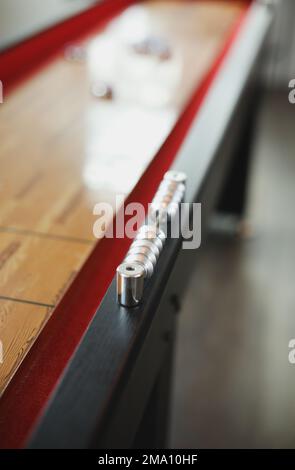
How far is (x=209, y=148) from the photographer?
5.33 feet

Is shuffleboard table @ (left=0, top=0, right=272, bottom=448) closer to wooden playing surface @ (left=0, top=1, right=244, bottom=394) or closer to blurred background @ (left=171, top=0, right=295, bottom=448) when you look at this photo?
wooden playing surface @ (left=0, top=1, right=244, bottom=394)

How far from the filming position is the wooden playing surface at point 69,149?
118 cm

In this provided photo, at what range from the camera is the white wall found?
2.60 meters

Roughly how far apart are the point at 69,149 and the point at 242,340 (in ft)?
4.40

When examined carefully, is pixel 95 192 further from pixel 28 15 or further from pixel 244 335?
pixel 28 15

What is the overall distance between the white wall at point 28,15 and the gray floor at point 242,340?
120 centimetres

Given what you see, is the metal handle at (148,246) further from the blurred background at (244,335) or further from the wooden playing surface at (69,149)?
the blurred background at (244,335)

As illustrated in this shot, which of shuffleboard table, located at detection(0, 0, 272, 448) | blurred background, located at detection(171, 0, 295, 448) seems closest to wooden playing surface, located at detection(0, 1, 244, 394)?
shuffleboard table, located at detection(0, 0, 272, 448)

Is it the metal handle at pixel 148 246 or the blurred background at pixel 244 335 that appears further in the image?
the blurred background at pixel 244 335

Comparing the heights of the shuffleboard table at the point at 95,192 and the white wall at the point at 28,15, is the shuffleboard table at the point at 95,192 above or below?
below

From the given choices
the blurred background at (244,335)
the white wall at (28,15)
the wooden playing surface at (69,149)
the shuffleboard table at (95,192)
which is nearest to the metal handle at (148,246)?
the shuffleboard table at (95,192)

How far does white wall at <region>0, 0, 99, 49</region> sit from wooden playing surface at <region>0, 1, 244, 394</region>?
0.17 m

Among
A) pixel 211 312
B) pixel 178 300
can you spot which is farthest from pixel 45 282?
pixel 211 312

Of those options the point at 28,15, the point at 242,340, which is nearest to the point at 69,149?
the point at 242,340
